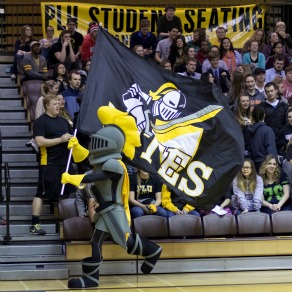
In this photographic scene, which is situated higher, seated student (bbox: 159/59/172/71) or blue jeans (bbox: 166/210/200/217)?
seated student (bbox: 159/59/172/71)

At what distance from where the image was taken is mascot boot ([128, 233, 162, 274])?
1305 cm

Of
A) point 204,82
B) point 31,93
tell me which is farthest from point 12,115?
point 204,82

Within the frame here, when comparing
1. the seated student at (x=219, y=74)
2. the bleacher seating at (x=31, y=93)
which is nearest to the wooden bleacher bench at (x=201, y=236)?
the bleacher seating at (x=31, y=93)

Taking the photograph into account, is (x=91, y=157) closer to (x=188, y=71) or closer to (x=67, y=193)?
(x=67, y=193)

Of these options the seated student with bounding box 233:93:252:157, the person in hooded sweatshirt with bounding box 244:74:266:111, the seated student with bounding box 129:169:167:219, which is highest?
the person in hooded sweatshirt with bounding box 244:74:266:111

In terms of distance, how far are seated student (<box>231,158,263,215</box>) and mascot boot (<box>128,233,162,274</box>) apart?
2.03 meters

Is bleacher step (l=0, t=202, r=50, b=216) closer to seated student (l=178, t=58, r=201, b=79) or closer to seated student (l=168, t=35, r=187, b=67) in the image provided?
seated student (l=178, t=58, r=201, b=79)

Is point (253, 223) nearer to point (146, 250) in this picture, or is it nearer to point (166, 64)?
point (146, 250)

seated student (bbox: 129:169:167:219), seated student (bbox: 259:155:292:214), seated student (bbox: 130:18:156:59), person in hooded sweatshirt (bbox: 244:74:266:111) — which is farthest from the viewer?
seated student (bbox: 130:18:156:59)

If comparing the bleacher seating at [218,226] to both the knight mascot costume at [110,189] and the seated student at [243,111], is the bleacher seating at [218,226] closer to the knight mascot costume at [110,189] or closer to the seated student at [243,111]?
the knight mascot costume at [110,189]

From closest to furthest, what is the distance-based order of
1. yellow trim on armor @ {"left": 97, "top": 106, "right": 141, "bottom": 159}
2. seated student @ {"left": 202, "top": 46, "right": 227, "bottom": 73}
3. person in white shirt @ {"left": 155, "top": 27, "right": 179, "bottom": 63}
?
yellow trim on armor @ {"left": 97, "top": 106, "right": 141, "bottom": 159}
seated student @ {"left": 202, "top": 46, "right": 227, "bottom": 73}
person in white shirt @ {"left": 155, "top": 27, "right": 179, "bottom": 63}

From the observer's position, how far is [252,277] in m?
13.6

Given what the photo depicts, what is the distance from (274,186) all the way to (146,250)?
2879 millimetres

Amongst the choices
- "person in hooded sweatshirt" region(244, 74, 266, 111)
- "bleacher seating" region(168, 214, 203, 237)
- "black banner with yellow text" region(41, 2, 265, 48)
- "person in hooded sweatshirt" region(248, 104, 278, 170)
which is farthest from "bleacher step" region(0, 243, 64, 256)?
"black banner with yellow text" region(41, 2, 265, 48)
